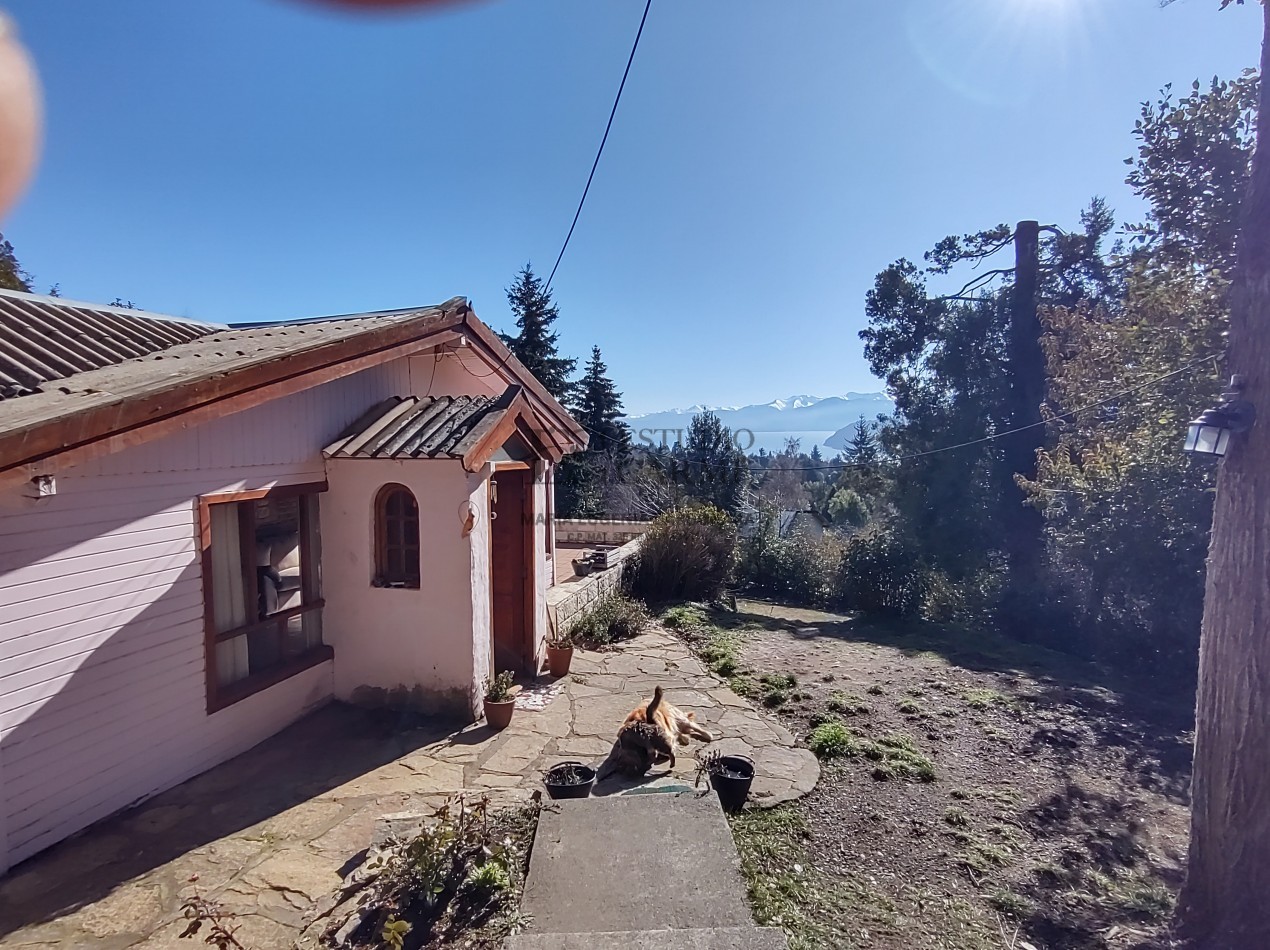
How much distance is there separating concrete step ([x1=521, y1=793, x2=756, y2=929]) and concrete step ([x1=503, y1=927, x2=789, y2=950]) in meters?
0.05

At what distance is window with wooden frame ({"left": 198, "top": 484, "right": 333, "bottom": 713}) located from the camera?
5.14m

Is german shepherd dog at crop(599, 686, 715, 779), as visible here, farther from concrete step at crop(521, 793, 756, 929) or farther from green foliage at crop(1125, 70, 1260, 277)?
green foliage at crop(1125, 70, 1260, 277)

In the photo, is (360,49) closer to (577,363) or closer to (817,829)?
(817,829)

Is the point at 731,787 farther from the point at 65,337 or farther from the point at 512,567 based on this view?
the point at 65,337

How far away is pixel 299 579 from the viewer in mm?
6094

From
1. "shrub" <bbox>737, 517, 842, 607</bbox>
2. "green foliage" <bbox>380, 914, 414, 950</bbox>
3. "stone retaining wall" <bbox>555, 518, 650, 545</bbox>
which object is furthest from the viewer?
"stone retaining wall" <bbox>555, 518, 650, 545</bbox>

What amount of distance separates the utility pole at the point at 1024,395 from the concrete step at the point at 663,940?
16.6 m

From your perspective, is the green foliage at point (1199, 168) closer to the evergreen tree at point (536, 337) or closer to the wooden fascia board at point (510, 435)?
the wooden fascia board at point (510, 435)

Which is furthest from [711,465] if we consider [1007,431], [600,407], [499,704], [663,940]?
[663,940]

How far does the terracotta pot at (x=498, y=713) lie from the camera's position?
6012 mm

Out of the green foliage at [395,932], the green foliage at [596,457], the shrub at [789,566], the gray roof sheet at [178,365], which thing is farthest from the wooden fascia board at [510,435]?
the green foliage at [596,457]

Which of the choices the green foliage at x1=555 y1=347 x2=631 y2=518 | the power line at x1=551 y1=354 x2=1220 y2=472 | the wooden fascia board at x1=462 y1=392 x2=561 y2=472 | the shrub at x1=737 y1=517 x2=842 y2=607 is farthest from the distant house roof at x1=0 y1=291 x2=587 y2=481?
the green foliage at x1=555 y1=347 x2=631 y2=518

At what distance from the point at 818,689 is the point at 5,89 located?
369 inches

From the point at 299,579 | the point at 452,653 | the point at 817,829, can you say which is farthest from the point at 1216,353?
the point at 299,579
